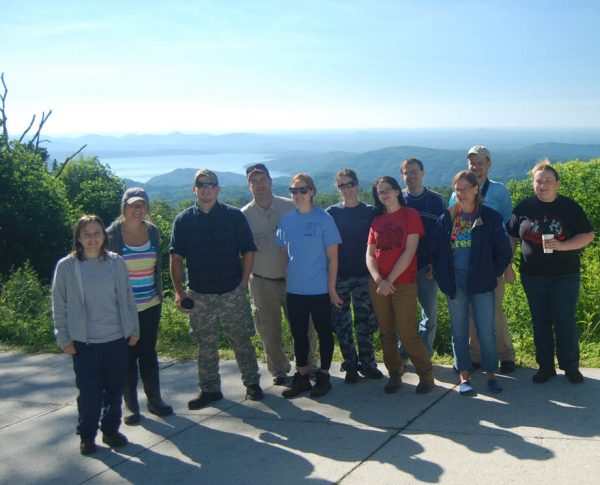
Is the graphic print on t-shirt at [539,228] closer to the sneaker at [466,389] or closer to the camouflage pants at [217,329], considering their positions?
the sneaker at [466,389]

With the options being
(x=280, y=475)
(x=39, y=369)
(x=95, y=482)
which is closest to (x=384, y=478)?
(x=280, y=475)

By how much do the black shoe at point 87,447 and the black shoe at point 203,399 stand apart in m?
0.87

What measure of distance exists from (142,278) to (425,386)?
2301 mm

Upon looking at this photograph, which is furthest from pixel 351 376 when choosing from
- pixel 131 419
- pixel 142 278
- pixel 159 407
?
pixel 142 278

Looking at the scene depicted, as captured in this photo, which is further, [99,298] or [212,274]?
[212,274]

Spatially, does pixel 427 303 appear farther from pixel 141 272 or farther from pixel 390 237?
pixel 141 272

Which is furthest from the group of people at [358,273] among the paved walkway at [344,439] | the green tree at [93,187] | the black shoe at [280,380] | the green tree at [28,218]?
the green tree at [93,187]

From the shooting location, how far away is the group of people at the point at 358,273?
14.5ft

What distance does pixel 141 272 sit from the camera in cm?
445

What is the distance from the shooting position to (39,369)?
20.0 ft

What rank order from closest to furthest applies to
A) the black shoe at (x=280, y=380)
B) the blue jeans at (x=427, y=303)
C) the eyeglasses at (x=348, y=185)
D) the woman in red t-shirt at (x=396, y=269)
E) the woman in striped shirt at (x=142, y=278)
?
the woman in striped shirt at (x=142, y=278)
the woman in red t-shirt at (x=396, y=269)
the eyeglasses at (x=348, y=185)
the blue jeans at (x=427, y=303)
the black shoe at (x=280, y=380)

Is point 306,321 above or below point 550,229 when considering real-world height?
below

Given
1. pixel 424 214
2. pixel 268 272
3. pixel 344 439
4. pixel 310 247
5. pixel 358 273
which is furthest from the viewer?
pixel 268 272

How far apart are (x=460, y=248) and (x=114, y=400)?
275 cm
